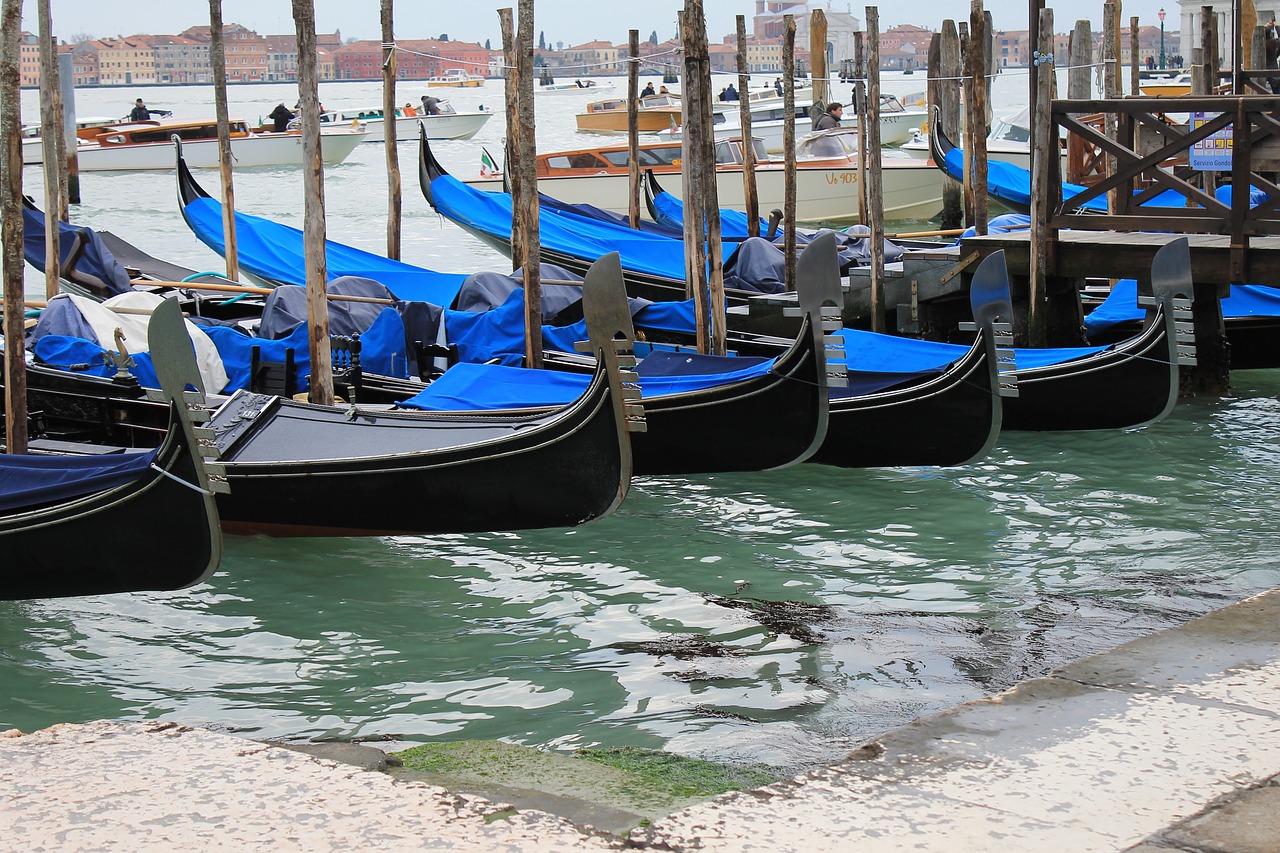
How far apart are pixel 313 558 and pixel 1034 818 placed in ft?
11.2

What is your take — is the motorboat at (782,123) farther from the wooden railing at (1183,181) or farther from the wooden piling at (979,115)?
the wooden railing at (1183,181)

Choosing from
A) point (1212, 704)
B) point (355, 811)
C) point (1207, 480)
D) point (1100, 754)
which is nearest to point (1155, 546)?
point (1207, 480)

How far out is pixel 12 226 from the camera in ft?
15.6

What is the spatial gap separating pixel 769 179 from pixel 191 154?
10.8 m

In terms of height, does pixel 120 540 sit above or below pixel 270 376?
below

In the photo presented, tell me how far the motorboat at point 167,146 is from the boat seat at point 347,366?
16.0 metres

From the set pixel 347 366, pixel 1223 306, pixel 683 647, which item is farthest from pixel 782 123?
pixel 683 647

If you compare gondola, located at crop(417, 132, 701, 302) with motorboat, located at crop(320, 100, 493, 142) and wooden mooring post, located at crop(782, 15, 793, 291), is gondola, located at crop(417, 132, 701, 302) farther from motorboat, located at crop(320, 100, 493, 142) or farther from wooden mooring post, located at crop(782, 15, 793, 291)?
motorboat, located at crop(320, 100, 493, 142)

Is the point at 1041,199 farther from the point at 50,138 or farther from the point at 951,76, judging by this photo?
the point at 951,76

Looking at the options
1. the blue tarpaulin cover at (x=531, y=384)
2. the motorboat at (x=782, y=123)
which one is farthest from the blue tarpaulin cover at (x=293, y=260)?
the motorboat at (x=782, y=123)

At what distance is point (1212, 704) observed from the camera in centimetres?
278

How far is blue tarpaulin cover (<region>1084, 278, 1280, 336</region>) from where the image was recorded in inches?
299

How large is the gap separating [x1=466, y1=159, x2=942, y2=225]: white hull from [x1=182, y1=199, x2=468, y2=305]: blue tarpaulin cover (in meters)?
5.34

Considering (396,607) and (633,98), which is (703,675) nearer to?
(396,607)
